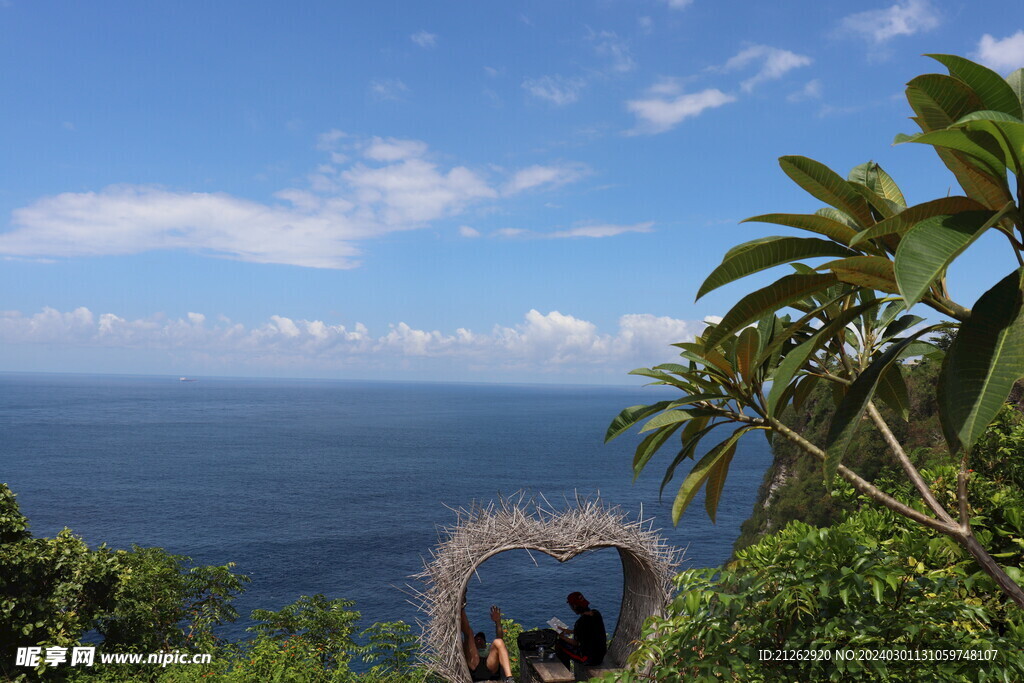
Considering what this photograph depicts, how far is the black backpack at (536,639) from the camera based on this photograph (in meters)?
10.9

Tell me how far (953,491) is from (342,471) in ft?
304

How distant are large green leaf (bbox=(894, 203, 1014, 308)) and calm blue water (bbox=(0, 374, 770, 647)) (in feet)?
60.0

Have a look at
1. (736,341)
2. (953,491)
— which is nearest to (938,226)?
(736,341)

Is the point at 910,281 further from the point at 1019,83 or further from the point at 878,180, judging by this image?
the point at 878,180

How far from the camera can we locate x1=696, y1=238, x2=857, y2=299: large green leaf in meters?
3.92

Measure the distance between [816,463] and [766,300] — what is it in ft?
173

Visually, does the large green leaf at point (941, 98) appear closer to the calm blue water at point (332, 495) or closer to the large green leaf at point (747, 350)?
the large green leaf at point (747, 350)

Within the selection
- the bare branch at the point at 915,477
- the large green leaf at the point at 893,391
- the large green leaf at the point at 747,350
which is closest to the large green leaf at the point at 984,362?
the bare branch at the point at 915,477

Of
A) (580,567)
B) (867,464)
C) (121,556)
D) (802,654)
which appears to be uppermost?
(802,654)

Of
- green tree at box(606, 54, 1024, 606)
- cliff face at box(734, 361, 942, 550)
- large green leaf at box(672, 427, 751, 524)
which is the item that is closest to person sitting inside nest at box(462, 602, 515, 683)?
large green leaf at box(672, 427, 751, 524)

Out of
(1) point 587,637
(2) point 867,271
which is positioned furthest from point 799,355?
(1) point 587,637

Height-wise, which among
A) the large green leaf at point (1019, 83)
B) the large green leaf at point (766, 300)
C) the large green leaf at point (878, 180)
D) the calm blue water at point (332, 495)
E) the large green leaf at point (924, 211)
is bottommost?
the calm blue water at point (332, 495)

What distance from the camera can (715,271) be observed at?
12.9ft

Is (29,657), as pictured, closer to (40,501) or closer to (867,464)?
(867,464)
